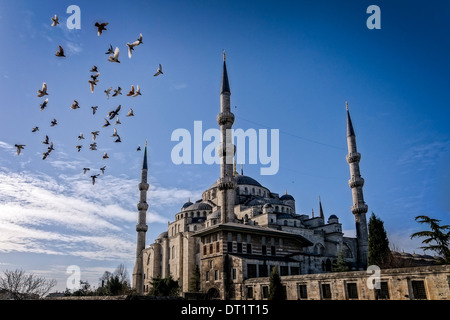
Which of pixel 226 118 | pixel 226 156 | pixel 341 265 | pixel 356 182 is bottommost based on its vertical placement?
pixel 341 265

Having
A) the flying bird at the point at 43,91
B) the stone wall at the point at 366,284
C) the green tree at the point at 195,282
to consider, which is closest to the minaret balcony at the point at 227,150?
the green tree at the point at 195,282

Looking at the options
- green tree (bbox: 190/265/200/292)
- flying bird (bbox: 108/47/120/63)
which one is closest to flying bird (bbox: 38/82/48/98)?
flying bird (bbox: 108/47/120/63)

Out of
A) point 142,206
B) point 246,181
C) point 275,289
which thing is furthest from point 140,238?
point 275,289

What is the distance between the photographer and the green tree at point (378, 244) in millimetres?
26422

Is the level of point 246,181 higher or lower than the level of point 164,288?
higher

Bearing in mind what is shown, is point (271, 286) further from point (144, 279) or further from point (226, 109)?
point (144, 279)

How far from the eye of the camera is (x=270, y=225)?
113 feet

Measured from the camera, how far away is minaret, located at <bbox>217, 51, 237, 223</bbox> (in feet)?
101

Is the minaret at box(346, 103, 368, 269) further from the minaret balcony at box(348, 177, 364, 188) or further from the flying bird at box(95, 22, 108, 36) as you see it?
the flying bird at box(95, 22, 108, 36)

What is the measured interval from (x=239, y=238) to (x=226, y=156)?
9.80m

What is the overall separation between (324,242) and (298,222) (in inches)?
156

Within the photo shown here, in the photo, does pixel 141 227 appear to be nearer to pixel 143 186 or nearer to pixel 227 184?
pixel 143 186

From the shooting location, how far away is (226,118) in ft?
109

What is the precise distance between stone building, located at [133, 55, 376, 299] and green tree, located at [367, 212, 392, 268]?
412cm
